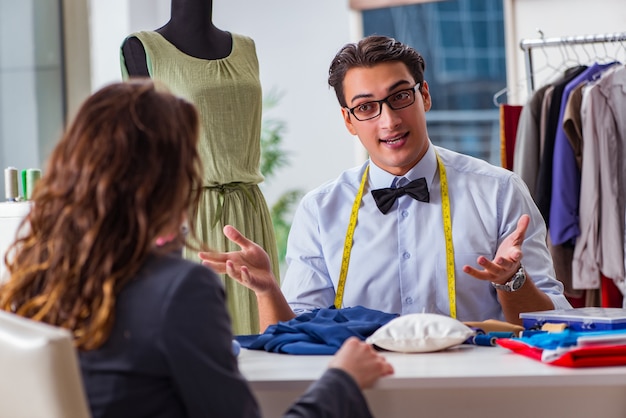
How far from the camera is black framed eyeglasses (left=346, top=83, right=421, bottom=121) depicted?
8.39ft

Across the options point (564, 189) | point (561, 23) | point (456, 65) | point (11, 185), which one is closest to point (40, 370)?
point (11, 185)

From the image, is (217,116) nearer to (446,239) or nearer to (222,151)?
(222,151)

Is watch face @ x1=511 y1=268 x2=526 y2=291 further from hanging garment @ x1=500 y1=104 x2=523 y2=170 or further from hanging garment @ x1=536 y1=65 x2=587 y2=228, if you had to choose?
hanging garment @ x1=500 y1=104 x2=523 y2=170

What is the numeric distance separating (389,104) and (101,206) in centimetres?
141

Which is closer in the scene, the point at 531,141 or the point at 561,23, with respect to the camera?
the point at 531,141

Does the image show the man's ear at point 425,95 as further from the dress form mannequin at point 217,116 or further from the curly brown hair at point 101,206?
the curly brown hair at point 101,206

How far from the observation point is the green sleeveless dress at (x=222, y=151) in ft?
9.39

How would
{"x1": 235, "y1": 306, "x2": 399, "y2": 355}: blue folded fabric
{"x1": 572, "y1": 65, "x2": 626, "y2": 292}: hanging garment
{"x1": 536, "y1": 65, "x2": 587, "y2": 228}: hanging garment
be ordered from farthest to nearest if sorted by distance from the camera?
1. {"x1": 536, "y1": 65, "x2": 587, "y2": 228}: hanging garment
2. {"x1": 572, "y1": 65, "x2": 626, "y2": 292}: hanging garment
3. {"x1": 235, "y1": 306, "x2": 399, "y2": 355}: blue folded fabric

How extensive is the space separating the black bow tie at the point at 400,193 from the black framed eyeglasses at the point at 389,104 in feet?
0.69

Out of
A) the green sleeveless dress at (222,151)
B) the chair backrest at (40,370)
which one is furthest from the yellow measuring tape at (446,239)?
the chair backrest at (40,370)

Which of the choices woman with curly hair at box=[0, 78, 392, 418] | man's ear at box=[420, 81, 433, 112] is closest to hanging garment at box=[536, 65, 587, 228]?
man's ear at box=[420, 81, 433, 112]

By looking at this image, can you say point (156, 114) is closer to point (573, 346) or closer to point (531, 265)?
point (573, 346)

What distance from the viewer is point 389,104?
2553mm

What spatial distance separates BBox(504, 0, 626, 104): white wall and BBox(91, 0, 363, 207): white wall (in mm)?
1243
